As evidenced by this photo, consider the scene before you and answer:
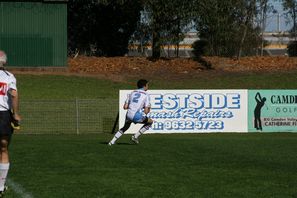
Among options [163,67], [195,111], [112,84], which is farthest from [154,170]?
[163,67]

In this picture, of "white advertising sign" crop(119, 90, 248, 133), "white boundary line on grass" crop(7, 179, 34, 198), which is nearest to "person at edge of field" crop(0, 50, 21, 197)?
"white boundary line on grass" crop(7, 179, 34, 198)

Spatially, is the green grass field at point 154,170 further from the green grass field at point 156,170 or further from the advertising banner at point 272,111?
the advertising banner at point 272,111

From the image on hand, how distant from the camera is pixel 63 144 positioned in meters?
21.5

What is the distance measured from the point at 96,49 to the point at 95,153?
35.3 meters

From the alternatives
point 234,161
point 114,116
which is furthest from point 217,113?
point 234,161

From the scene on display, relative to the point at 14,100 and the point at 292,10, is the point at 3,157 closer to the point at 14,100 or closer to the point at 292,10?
the point at 14,100

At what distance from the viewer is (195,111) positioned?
2939cm

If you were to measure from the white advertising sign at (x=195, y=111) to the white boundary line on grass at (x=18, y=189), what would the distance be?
52.7 feet

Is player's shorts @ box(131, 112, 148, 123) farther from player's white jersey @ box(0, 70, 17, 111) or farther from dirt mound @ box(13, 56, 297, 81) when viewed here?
dirt mound @ box(13, 56, 297, 81)

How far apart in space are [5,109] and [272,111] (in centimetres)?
1991

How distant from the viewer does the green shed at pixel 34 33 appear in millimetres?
43094

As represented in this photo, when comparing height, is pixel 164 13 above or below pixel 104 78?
above

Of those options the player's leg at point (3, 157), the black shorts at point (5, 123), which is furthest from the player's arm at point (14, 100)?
the player's leg at point (3, 157)

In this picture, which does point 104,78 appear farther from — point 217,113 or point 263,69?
point 217,113
